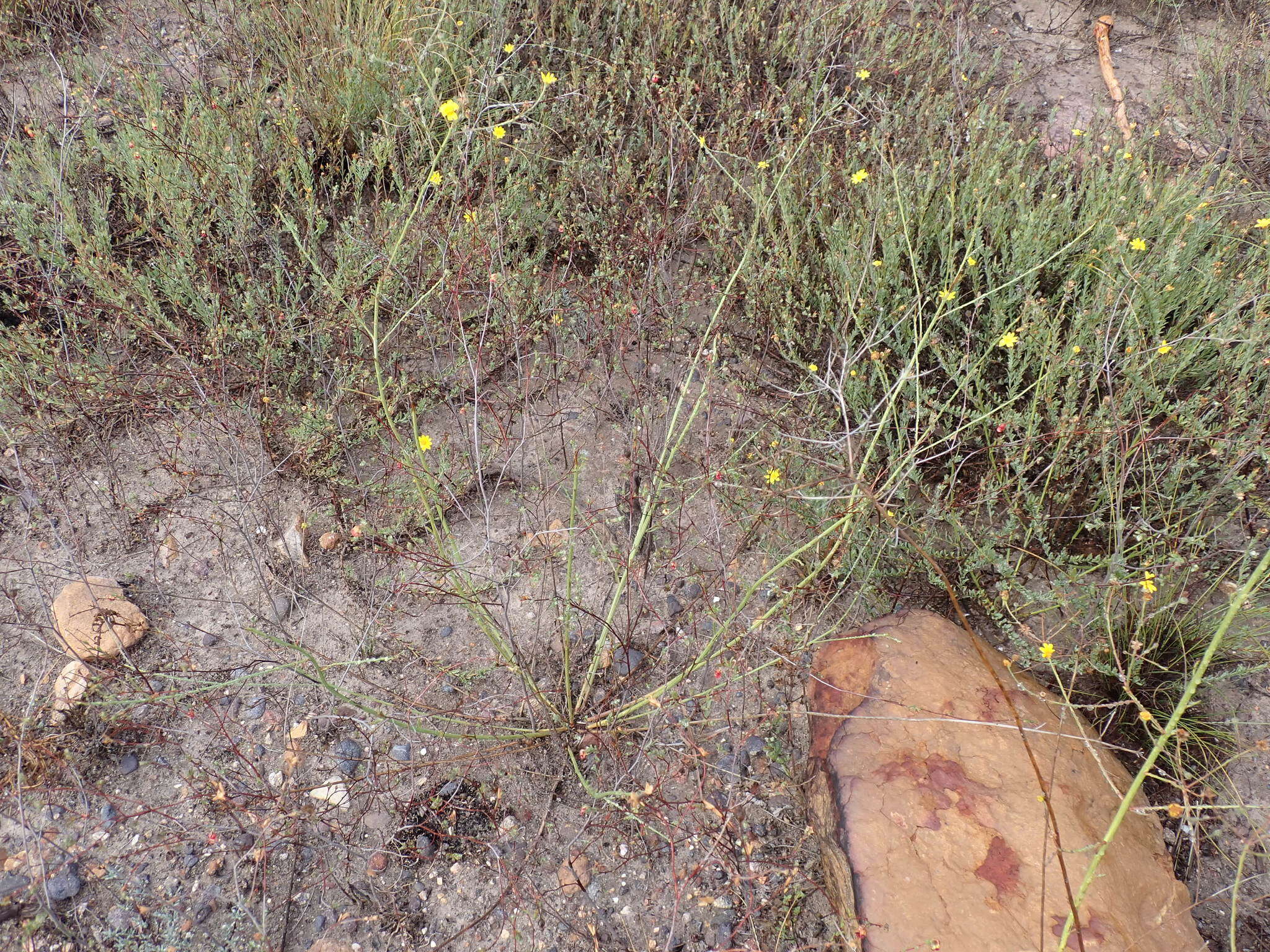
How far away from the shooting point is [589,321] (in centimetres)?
321

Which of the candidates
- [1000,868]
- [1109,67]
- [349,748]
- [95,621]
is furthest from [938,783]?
[1109,67]

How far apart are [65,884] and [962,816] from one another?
7.23 ft

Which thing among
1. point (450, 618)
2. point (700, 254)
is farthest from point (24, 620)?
point (700, 254)

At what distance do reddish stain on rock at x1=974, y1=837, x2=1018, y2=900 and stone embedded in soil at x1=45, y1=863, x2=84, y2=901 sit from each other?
218cm

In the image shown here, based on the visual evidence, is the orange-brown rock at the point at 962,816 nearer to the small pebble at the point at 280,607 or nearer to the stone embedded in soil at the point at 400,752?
the stone embedded in soil at the point at 400,752

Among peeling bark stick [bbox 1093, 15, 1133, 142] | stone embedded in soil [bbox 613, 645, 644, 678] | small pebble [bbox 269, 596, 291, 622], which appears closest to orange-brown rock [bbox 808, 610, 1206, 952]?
stone embedded in soil [bbox 613, 645, 644, 678]

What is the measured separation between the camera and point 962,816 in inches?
72.6

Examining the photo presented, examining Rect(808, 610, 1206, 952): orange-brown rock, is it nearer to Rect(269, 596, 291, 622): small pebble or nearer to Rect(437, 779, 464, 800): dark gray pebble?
Rect(437, 779, 464, 800): dark gray pebble

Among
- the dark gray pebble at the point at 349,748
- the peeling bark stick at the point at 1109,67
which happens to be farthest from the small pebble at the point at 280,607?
the peeling bark stick at the point at 1109,67

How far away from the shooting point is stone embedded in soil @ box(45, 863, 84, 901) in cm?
201

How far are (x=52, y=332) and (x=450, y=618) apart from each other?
1910mm

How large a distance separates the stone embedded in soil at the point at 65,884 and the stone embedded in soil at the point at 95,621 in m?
0.58

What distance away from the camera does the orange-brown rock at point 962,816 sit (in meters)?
1.72

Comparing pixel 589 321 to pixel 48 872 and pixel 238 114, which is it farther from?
pixel 48 872
